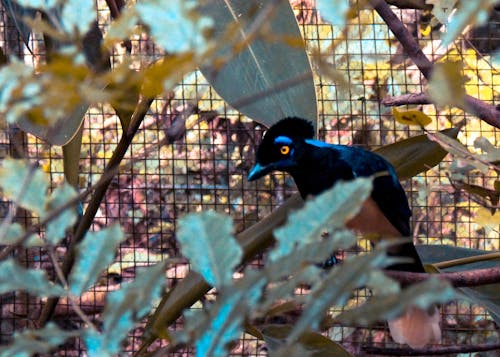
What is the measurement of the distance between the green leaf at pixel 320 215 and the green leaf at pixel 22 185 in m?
0.09

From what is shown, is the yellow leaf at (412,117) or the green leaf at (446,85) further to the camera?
the yellow leaf at (412,117)

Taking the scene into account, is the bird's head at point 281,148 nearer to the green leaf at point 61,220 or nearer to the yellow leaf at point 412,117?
the yellow leaf at point 412,117

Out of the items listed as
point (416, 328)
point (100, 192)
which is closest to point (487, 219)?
point (416, 328)

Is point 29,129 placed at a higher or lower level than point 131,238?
higher

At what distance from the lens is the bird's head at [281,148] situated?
3.89 feet

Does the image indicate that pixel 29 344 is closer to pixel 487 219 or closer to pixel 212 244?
pixel 212 244

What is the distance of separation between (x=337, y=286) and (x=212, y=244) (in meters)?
0.05

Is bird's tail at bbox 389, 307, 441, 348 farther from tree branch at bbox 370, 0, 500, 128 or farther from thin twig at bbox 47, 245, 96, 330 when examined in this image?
thin twig at bbox 47, 245, 96, 330

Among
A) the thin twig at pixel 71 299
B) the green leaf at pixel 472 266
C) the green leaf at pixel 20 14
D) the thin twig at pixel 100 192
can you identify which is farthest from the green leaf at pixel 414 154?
the thin twig at pixel 71 299

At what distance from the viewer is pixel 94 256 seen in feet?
0.97

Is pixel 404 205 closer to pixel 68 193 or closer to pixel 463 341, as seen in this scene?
pixel 68 193

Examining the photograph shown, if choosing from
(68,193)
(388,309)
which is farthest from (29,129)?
(388,309)

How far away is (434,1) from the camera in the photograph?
3.12 ft

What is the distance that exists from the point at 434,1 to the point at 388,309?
756 millimetres
